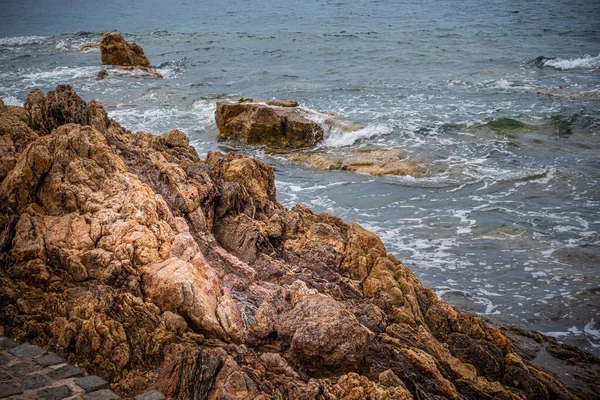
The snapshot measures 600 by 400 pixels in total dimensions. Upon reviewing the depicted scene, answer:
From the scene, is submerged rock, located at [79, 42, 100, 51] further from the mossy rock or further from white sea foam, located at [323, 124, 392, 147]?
the mossy rock

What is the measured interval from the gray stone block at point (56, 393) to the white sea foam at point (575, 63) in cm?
2778

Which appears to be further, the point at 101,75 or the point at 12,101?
the point at 101,75

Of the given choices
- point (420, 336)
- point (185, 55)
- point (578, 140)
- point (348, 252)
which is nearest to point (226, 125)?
point (578, 140)

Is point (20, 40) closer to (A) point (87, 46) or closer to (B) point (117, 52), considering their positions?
(A) point (87, 46)

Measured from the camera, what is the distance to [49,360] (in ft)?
14.0

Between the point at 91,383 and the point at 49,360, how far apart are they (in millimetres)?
447

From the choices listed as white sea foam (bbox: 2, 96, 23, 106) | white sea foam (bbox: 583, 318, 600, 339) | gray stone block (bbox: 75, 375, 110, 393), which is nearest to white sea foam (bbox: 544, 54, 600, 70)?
white sea foam (bbox: 583, 318, 600, 339)

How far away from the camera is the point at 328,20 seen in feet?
159

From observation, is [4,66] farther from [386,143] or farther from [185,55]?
[386,143]

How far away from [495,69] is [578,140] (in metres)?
11.3

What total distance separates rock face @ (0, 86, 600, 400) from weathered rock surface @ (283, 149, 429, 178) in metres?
8.12

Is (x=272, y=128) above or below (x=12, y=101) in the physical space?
below

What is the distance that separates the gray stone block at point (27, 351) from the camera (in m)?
4.28

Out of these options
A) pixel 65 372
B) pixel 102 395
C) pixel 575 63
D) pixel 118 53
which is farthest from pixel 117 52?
pixel 102 395
